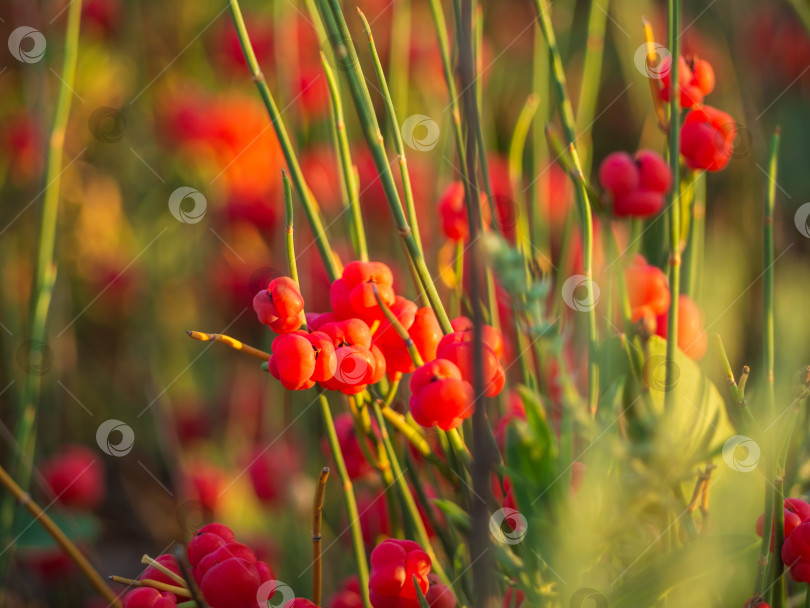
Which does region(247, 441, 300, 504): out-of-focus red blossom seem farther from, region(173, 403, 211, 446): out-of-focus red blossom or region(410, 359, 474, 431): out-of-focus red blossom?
region(410, 359, 474, 431): out-of-focus red blossom

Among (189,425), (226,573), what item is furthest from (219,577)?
(189,425)

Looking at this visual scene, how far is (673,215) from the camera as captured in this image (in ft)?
0.97

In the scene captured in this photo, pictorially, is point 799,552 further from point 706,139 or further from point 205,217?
point 205,217

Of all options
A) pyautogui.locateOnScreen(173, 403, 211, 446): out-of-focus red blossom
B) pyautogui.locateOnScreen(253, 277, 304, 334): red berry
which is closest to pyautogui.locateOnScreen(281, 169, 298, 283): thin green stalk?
pyautogui.locateOnScreen(253, 277, 304, 334): red berry

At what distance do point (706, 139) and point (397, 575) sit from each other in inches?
8.1

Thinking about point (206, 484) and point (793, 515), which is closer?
point (793, 515)

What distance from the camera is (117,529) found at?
2.66 feet

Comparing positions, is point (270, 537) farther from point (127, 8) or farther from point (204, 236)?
point (127, 8)

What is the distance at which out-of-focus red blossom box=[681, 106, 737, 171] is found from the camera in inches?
12.0

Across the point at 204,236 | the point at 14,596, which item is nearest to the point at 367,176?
the point at 204,236

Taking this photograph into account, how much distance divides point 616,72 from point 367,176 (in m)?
0.58

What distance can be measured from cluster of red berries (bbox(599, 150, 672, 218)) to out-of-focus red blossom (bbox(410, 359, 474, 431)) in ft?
0.38

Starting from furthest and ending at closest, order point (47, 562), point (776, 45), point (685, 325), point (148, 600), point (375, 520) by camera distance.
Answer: point (776, 45), point (47, 562), point (375, 520), point (685, 325), point (148, 600)

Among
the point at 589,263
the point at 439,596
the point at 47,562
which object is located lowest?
the point at 47,562
